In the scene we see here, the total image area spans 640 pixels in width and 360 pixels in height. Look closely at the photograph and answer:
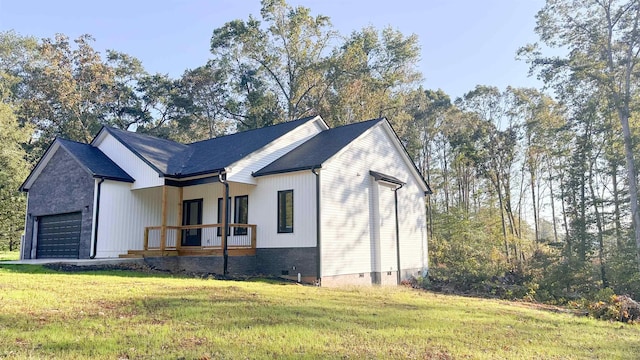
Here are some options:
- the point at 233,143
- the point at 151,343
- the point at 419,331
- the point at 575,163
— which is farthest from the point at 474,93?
the point at 151,343

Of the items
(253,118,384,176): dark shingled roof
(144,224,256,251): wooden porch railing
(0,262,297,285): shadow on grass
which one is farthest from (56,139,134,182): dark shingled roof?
(253,118,384,176): dark shingled roof

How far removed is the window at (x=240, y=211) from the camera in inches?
647

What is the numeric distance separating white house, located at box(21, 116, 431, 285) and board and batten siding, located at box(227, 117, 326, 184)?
0.04 metres

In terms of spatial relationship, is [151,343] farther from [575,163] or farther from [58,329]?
[575,163]

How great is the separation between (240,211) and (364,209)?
4579 mm

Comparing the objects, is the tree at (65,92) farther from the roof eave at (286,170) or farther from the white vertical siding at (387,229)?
the white vertical siding at (387,229)

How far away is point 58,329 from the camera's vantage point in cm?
592

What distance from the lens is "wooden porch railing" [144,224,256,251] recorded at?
1568cm

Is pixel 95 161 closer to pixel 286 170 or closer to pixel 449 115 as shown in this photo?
pixel 286 170

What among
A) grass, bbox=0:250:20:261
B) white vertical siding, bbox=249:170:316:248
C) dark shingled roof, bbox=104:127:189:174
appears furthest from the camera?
grass, bbox=0:250:20:261

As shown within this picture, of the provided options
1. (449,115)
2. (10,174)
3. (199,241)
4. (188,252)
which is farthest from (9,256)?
(449,115)

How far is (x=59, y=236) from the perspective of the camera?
59.1 feet

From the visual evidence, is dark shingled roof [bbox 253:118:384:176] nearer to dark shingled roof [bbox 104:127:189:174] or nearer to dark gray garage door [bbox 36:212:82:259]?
dark shingled roof [bbox 104:127:189:174]

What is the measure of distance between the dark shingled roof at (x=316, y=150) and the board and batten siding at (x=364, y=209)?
0.28 metres
